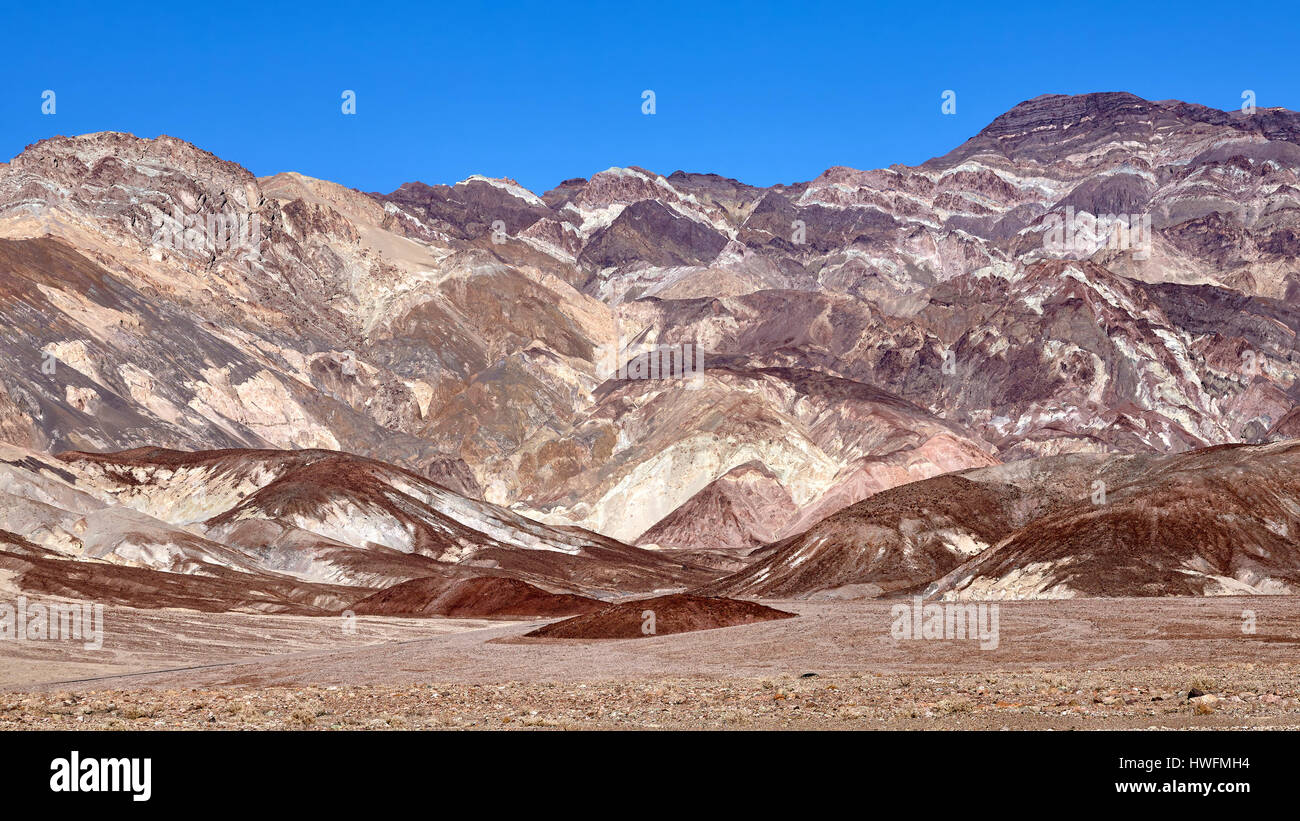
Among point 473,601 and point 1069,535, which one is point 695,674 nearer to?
point 1069,535

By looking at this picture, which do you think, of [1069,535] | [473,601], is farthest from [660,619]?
[473,601]

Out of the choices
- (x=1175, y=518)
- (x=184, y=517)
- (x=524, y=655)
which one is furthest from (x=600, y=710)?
(x=184, y=517)

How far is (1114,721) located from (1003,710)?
8.16 feet

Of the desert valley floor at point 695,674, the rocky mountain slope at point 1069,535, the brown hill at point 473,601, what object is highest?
the rocky mountain slope at point 1069,535

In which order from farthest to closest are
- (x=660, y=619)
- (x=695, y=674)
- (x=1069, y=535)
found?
(x=1069, y=535) → (x=660, y=619) → (x=695, y=674)

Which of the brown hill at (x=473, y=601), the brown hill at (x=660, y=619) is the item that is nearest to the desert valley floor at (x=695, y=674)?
the brown hill at (x=660, y=619)

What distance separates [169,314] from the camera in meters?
191

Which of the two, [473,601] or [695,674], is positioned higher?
[473,601]

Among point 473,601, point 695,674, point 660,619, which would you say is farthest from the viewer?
point 473,601

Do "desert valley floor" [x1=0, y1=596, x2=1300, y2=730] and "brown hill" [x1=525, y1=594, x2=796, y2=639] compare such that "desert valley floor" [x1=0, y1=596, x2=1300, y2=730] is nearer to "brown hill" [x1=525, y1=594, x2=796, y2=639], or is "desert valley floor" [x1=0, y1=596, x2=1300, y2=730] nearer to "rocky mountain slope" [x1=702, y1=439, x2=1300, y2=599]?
"brown hill" [x1=525, y1=594, x2=796, y2=639]

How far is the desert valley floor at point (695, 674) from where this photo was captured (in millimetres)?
24609

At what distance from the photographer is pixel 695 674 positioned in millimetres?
42250

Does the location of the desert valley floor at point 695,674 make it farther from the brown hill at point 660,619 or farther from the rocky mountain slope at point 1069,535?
the rocky mountain slope at point 1069,535

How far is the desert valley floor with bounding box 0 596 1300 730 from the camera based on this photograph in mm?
24609
